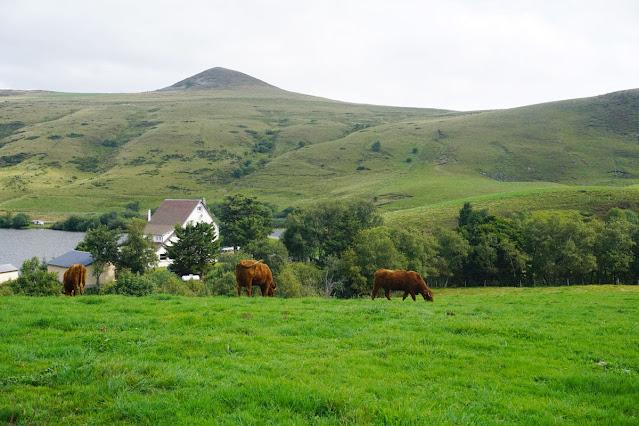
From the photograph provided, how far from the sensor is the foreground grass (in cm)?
561

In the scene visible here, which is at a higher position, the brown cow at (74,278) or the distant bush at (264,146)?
the distant bush at (264,146)

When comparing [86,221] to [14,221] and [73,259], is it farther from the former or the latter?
[73,259]

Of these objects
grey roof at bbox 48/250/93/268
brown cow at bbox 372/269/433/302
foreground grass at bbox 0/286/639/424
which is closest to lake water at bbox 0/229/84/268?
grey roof at bbox 48/250/93/268

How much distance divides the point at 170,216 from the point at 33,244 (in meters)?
34.8

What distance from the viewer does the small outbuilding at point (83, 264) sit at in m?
51.2

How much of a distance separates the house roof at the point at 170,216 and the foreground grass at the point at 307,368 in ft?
219

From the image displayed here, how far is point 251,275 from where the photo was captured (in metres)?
20.3

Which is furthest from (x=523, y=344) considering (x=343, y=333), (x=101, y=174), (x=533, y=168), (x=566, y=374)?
(x=101, y=174)

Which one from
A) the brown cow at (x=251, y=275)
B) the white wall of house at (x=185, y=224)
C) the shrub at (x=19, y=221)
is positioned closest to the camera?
the brown cow at (x=251, y=275)

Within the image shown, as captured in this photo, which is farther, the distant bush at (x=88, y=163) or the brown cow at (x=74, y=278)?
the distant bush at (x=88, y=163)

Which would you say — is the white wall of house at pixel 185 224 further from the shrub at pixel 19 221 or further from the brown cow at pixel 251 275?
the shrub at pixel 19 221

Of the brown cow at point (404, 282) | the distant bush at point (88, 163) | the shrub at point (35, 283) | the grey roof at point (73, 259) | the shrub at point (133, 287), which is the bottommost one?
the grey roof at point (73, 259)

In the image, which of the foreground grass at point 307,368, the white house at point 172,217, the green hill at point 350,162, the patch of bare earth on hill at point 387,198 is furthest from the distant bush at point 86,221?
the foreground grass at point 307,368

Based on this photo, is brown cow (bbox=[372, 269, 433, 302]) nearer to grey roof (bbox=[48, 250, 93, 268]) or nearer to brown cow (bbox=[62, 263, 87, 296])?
brown cow (bbox=[62, 263, 87, 296])
